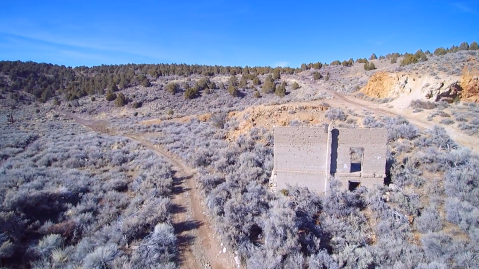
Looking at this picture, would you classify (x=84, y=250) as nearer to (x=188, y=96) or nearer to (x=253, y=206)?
(x=253, y=206)

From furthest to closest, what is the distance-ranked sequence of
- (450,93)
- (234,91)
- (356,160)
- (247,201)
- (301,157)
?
1. (234,91)
2. (450,93)
3. (356,160)
4. (301,157)
5. (247,201)

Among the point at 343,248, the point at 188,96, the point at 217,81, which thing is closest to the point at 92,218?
the point at 343,248

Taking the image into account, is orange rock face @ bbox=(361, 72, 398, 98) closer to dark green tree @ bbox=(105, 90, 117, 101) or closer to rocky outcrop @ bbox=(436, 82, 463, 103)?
rocky outcrop @ bbox=(436, 82, 463, 103)

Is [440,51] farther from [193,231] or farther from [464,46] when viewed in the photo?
[193,231]

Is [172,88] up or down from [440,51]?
down

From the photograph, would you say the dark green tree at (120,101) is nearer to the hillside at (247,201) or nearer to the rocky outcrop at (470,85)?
the hillside at (247,201)

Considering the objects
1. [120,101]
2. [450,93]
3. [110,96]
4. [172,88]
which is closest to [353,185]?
[450,93]

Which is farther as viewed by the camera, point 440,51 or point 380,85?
point 440,51

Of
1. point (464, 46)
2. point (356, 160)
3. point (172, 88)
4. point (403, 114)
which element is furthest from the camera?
point (172, 88)
